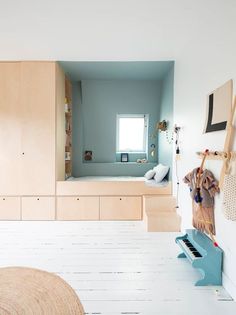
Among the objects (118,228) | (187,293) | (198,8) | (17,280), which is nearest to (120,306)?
(187,293)

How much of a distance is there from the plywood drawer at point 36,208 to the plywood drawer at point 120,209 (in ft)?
2.94

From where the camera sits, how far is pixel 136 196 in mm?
3879

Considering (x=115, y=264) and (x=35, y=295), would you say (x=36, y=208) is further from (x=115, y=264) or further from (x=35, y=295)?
(x=35, y=295)

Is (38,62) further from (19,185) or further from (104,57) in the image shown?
(19,185)

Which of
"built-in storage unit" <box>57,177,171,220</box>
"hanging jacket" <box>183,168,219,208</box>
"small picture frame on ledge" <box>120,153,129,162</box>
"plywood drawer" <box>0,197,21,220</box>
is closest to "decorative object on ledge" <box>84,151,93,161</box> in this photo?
"small picture frame on ledge" <box>120,153,129,162</box>

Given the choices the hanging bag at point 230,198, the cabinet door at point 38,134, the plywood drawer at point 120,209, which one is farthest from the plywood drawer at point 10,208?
the hanging bag at point 230,198

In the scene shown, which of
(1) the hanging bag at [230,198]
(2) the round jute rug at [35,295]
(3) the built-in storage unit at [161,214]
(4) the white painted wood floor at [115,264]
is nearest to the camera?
(2) the round jute rug at [35,295]

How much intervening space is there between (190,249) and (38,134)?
285 cm

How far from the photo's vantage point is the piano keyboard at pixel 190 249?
2.11 m

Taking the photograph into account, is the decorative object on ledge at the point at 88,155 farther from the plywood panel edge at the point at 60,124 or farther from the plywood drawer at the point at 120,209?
the plywood drawer at the point at 120,209

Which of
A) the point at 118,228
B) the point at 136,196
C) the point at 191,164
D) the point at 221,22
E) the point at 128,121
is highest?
the point at 221,22

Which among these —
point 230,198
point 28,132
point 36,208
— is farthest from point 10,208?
point 230,198

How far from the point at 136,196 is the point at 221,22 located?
268 centimetres

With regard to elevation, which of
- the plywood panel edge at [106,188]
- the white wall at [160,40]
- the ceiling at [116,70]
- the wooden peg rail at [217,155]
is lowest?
the plywood panel edge at [106,188]
